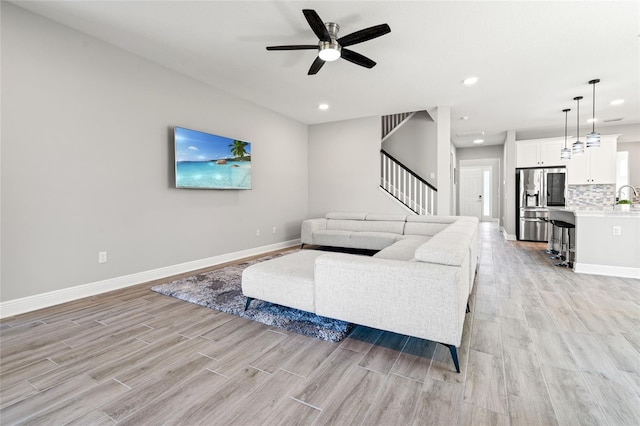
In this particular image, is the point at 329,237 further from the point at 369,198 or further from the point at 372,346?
the point at 372,346

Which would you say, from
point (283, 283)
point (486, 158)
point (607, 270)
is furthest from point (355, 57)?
point (486, 158)

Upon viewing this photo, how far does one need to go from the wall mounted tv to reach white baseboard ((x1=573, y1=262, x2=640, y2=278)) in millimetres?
5075

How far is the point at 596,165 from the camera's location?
20.8 feet

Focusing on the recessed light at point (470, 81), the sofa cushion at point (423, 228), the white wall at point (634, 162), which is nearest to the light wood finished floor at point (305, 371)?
the sofa cushion at point (423, 228)

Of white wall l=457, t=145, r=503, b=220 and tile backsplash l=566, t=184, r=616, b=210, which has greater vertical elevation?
white wall l=457, t=145, r=503, b=220

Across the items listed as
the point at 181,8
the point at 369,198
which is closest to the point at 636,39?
the point at 369,198

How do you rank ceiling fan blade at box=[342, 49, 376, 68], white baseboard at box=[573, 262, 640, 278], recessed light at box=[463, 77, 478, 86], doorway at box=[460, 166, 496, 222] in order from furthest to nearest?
doorway at box=[460, 166, 496, 222] < recessed light at box=[463, 77, 478, 86] < white baseboard at box=[573, 262, 640, 278] < ceiling fan blade at box=[342, 49, 376, 68]

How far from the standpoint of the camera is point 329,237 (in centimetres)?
550

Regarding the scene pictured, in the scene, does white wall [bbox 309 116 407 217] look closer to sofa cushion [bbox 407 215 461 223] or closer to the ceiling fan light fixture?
sofa cushion [bbox 407 215 461 223]

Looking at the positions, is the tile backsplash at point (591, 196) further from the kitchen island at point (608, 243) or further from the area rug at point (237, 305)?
the area rug at point (237, 305)

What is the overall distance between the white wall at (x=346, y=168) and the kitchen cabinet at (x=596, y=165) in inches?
166

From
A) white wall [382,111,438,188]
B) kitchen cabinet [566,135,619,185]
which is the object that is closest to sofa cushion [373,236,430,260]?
white wall [382,111,438,188]

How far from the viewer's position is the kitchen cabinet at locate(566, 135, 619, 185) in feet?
20.4

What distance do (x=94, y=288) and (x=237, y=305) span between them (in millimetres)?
1701
